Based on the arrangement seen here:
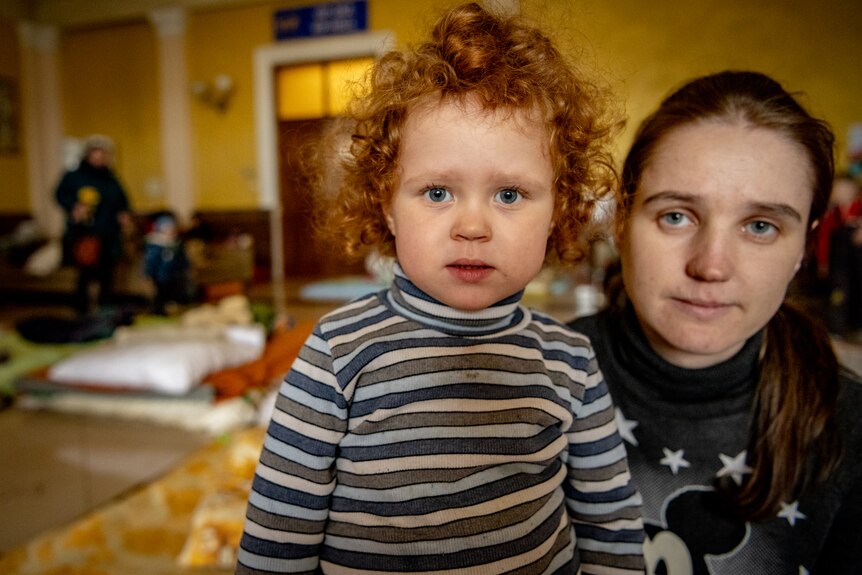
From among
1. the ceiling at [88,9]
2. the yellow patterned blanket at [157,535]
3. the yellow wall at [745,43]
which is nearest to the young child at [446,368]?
the yellow patterned blanket at [157,535]

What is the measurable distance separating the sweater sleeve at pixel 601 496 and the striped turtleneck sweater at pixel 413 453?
0.15 ft

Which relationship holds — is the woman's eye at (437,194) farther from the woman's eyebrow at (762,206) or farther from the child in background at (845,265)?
the child in background at (845,265)

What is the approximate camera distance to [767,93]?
85cm

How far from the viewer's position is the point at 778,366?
914 mm

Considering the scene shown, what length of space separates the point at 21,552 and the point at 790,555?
62.9 inches

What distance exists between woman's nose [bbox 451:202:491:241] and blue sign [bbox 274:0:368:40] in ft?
23.7

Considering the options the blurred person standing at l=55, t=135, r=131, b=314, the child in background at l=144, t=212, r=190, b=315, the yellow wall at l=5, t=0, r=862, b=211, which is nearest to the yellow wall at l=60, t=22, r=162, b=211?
the yellow wall at l=5, t=0, r=862, b=211

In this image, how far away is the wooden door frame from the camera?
7254 millimetres

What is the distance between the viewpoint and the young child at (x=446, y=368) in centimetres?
68

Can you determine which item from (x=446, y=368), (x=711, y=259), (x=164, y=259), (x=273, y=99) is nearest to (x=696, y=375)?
(x=711, y=259)

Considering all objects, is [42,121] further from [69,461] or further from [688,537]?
[688,537]

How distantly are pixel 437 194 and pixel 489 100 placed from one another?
0.42 feet

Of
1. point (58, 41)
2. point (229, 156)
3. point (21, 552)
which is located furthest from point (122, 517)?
point (58, 41)

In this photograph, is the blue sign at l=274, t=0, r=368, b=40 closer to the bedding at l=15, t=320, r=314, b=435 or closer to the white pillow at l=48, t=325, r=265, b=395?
the white pillow at l=48, t=325, r=265, b=395
